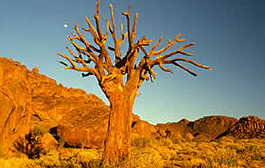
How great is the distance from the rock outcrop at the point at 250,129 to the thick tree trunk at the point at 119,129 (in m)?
21.3


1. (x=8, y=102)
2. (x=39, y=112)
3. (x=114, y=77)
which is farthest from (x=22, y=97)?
(x=39, y=112)

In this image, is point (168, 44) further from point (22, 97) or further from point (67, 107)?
point (67, 107)

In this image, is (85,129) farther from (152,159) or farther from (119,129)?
(119,129)

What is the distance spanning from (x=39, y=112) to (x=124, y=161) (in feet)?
135

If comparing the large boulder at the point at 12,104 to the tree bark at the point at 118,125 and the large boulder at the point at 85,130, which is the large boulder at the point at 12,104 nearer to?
the large boulder at the point at 85,130

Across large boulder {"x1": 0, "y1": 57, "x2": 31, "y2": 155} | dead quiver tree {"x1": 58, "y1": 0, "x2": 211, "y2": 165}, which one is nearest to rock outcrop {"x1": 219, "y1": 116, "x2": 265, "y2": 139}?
dead quiver tree {"x1": 58, "y1": 0, "x2": 211, "y2": 165}

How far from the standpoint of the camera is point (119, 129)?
6043 mm

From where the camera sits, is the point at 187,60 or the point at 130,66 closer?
the point at 187,60

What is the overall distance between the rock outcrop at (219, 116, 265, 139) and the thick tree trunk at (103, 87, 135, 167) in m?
21.3

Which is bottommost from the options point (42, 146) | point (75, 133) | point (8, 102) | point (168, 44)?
point (42, 146)

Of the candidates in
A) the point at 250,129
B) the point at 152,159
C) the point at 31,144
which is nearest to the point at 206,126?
the point at 250,129

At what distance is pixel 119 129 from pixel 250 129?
22947 mm

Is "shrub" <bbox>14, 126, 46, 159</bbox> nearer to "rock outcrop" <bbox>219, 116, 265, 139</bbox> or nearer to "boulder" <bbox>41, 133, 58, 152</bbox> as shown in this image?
"boulder" <bbox>41, 133, 58, 152</bbox>

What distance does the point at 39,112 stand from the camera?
41344 millimetres
